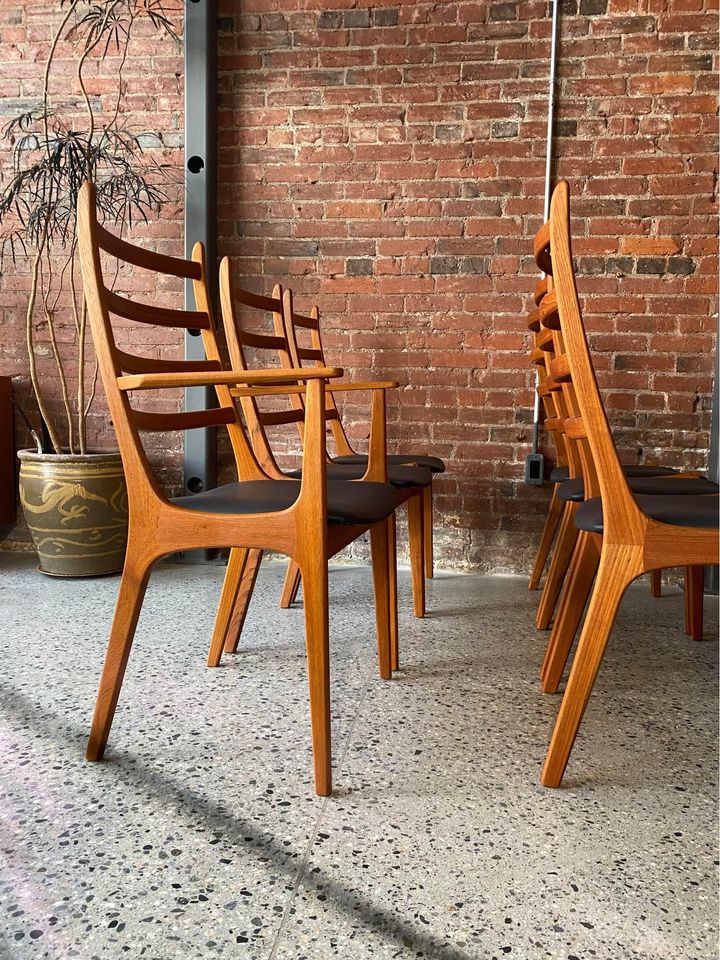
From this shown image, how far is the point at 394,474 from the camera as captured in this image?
2.44m

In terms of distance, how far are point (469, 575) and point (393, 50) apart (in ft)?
7.71

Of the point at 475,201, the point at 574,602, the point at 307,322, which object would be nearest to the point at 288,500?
the point at 574,602

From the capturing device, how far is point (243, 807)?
145 cm

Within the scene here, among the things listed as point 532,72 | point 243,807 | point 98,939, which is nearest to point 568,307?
point 243,807

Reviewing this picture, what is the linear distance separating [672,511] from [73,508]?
244 centimetres

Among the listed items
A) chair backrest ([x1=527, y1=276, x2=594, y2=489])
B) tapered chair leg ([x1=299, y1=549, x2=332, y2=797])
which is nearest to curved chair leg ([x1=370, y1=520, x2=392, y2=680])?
tapered chair leg ([x1=299, y1=549, x2=332, y2=797])

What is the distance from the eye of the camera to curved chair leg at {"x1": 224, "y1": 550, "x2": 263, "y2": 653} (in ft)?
7.25

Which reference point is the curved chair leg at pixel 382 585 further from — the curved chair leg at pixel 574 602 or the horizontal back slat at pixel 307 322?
the horizontal back slat at pixel 307 322

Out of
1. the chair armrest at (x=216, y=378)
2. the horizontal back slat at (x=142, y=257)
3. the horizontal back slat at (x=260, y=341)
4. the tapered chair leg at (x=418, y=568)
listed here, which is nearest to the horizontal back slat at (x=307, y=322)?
the horizontal back slat at (x=260, y=341)

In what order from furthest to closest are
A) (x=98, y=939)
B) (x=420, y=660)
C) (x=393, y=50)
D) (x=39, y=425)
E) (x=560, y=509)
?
1. (x=39, y=425)
2. (x=393, y=50)
3. (x=560, y=509)
4. (x=420, y=660)
5. (x=98, y=939)

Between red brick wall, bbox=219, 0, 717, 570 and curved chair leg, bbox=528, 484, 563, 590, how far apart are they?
286 millimetres

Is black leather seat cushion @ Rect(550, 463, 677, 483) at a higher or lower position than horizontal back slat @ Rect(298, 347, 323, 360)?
lower

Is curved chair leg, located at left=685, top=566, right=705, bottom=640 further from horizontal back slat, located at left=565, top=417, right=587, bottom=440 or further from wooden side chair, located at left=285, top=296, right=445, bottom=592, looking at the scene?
horizontal back slat, located at left=565, top=417, right=587, bottom=440

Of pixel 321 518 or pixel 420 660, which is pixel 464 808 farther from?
pixel 420 660
